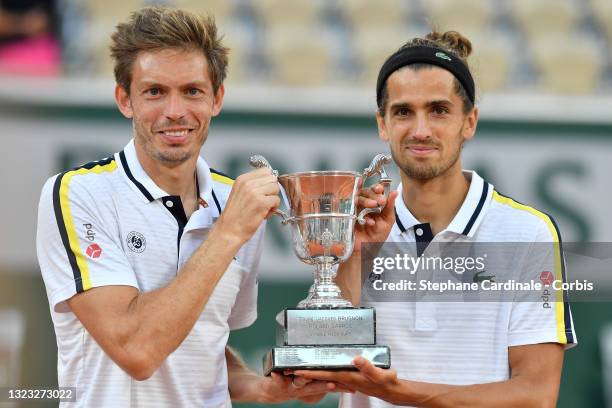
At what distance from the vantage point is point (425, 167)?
9.08ft

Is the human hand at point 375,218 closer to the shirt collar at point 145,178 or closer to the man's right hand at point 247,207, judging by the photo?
the man's right hand at point 247,207

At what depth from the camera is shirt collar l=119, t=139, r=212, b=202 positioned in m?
2.65

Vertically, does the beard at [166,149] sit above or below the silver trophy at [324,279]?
above

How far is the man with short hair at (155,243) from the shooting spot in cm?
244

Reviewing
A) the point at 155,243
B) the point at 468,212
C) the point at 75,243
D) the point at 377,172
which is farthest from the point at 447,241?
the point at 75,243

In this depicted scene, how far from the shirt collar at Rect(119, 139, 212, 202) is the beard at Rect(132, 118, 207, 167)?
0.06 meters

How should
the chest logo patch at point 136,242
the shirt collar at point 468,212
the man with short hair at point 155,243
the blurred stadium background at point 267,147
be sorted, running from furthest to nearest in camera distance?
the blurred stadium background at point 267,147 → the shirt collar at point 468,212 → the chest logo patch at point 136,242 → the man with short hair at point 155,243

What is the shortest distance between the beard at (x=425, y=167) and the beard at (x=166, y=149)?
534 mm

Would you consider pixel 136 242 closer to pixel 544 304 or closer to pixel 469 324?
pixel 469 324

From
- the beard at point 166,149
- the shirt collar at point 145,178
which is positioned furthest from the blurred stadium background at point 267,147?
the beard at point 166,149

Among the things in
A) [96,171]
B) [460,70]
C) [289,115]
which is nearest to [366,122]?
[289,115]

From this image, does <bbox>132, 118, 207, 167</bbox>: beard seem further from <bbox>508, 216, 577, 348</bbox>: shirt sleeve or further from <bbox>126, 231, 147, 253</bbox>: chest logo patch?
<bbox>508, 216, 577, 348</bbox>: shirt sleeve

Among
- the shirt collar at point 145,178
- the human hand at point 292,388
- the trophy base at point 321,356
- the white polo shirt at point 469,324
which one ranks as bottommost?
the human hand at point 292,388

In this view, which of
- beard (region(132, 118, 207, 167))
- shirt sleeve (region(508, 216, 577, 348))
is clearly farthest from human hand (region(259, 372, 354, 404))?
beard (region(132, 118, 207, 167))
